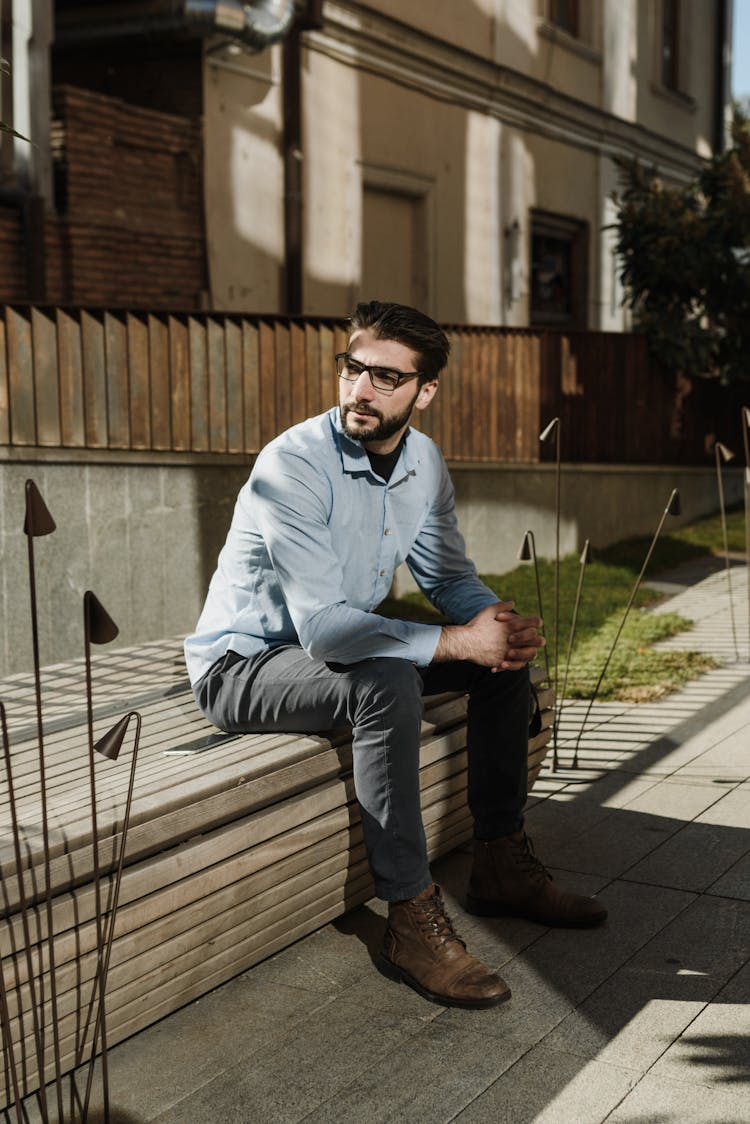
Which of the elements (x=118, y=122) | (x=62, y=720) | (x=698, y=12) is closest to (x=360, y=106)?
(x=118, y=122)

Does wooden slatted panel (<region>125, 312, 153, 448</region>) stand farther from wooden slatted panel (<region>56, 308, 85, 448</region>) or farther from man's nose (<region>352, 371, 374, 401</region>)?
man's nose (<region>352, 371, 374, 401</region>)

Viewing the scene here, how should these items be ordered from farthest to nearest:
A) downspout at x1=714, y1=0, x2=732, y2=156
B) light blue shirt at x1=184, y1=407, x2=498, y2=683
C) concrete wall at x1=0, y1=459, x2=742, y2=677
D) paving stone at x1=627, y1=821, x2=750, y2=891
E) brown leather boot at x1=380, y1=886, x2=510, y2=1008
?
1. downspout at x1=714, y1=0, x2=732, y2=156
2. concrete wall at x1=0, y1=459, x2=742, y2=677
3. paving stone at x1=627, y1=821, x2=750, y2=891
4. light blue shirt at x1=184, y1=407, x2=498, y2=683
5. brown leather boot at x1=380, y1=886, x2=510, y2=1008

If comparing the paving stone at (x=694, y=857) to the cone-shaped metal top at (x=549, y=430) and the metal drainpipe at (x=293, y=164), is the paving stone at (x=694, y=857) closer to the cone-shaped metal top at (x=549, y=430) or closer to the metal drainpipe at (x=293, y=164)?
the cone-shaped metal top at (x=549, y=430)

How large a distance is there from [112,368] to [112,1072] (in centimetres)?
586

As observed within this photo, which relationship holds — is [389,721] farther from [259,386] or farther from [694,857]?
[259,386]

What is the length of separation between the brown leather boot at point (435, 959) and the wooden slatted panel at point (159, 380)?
5.55 metres

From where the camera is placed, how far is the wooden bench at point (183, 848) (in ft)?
9.22

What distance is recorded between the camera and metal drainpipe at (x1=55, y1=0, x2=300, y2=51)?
10.8 meters

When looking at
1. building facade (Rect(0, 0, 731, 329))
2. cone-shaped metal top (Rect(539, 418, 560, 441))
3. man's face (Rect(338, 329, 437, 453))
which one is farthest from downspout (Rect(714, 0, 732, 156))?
man's face (Rect(338, 329, 437, 453))

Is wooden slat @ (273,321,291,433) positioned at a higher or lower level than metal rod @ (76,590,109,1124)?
higher

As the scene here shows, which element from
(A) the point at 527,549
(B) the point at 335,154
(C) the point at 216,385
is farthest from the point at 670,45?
(A) the point at 527,549

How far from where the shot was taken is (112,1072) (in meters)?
3.03

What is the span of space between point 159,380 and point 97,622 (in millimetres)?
6446

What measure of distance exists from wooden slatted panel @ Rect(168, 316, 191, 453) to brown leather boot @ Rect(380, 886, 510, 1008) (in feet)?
18.4
